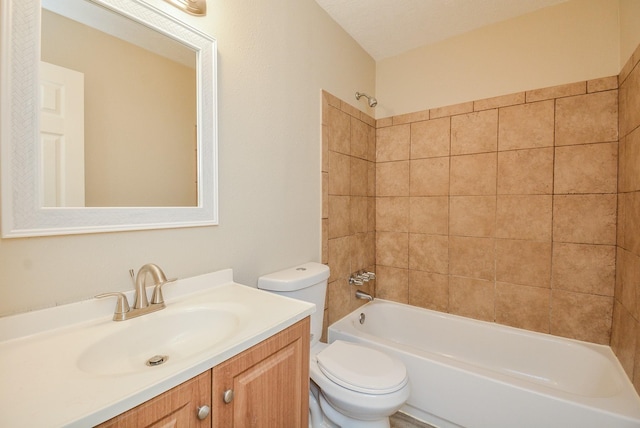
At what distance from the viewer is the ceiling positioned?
174 cm

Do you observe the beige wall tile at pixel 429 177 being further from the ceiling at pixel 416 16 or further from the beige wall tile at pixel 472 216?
the ceiling at pixel 416 16

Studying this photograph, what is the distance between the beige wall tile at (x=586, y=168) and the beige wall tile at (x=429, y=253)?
2.62 feet

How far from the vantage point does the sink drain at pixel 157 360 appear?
80 cm

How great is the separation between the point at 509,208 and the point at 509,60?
1.03 metres

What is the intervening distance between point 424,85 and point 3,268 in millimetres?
2553

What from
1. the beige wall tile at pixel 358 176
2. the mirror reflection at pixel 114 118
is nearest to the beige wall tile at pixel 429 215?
the beige wall tile at pixel 358 176

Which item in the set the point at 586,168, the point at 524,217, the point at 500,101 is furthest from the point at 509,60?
the point at 524,217

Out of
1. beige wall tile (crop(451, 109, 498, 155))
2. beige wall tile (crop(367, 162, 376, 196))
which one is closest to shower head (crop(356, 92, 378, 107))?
beige wall tile (crop(367, 162, 376, 196))

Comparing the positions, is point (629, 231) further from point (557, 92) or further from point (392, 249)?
point (392, 249)

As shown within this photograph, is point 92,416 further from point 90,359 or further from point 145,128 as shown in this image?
point 145,128

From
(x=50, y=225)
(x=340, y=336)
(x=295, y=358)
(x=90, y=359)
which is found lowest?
(x=340, y=336)

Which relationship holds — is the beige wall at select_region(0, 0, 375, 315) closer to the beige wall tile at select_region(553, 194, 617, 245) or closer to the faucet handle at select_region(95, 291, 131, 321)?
the faucet handle at select_region(95, 291, 131, 321)

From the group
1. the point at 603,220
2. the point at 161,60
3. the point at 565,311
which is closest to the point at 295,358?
the point at 161,60

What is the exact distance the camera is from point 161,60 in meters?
1.04
